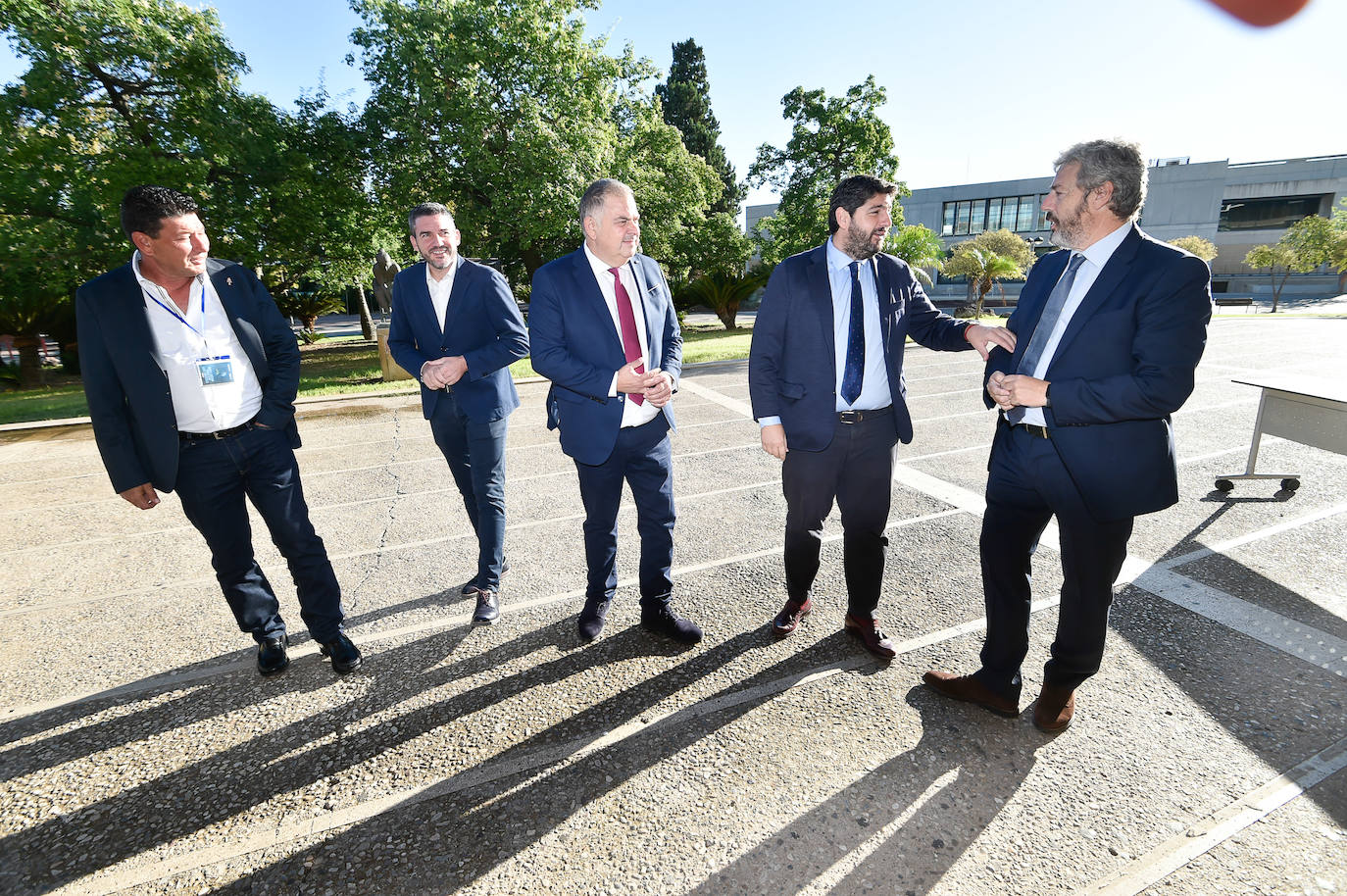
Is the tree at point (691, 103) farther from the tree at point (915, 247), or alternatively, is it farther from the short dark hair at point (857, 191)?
the short dark hair at point (857, 191)

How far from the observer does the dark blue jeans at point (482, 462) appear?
3.63 meters

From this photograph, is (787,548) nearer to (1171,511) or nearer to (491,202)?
(1171,511)

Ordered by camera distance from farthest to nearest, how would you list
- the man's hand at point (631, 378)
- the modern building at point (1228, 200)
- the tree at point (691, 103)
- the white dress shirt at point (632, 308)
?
the modern building at point (1228, 200), the tree at point (691, 103), the white dress shirt at point (632, 308), the man's hand at point (631, 378)

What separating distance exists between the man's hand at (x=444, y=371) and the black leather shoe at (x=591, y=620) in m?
1.42

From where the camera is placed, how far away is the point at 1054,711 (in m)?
2.63

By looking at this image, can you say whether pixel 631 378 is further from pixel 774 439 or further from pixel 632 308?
pixel 774 439

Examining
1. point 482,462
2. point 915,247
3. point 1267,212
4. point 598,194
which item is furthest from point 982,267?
point 1267,212

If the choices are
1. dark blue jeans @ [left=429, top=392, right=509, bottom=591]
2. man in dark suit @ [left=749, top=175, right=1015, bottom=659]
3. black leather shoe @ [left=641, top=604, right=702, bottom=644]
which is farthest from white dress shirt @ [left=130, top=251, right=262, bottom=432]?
man in dark suit @ [left=749, top=175, right=1015, bottom=659]

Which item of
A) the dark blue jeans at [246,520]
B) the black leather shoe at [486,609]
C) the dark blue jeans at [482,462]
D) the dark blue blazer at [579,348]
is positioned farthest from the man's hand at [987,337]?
the dark blue jeans at [246,520]

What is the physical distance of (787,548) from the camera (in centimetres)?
334

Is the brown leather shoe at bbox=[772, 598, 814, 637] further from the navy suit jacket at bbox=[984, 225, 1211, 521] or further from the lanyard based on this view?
the lanyard

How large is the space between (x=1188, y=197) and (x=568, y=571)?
6191cm

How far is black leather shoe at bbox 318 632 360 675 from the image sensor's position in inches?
126

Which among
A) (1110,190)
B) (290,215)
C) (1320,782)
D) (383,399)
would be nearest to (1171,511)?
(1320,782)
